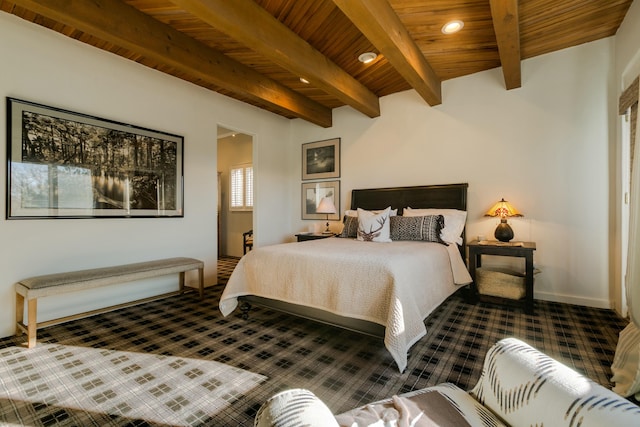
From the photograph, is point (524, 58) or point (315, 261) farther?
point (524, 58)

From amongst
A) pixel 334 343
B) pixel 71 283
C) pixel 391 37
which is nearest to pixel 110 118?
pixel 71 283

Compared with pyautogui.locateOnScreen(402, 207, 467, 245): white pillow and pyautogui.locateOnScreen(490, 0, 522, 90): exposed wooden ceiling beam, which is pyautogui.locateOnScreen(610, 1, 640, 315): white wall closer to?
pyautogui.locateOnScreen(490, 0, 522, 90): exposed wooden ceiling beam

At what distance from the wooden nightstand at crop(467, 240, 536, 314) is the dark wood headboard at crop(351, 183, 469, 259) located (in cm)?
34

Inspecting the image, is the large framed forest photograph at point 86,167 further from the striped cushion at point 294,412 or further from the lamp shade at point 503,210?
the lamp shade at point 503,210

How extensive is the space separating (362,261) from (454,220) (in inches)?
73.6

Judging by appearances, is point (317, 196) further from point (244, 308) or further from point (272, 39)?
point (272, 39)

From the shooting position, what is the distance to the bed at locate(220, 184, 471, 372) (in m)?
1.98

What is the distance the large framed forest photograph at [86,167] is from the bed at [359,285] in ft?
5.25

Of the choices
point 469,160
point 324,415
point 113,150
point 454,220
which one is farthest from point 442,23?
point 113,150

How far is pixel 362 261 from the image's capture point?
2.21 m

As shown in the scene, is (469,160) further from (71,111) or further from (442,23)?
(71,111)

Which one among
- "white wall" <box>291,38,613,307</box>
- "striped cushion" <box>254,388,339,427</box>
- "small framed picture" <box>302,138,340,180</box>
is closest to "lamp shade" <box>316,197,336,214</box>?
"small framed picture" <box>302,138,340,180</box>

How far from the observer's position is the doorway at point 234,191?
6.45 metres

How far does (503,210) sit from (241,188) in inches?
201
